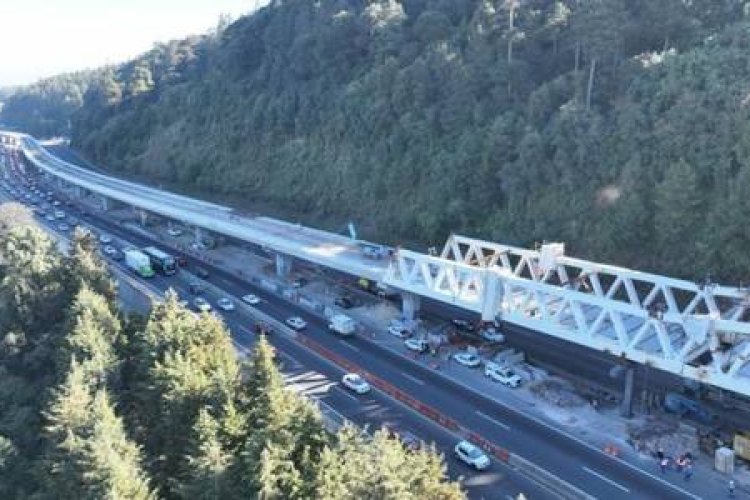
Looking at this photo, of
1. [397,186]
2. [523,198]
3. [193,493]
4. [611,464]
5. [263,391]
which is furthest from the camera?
[397,186]

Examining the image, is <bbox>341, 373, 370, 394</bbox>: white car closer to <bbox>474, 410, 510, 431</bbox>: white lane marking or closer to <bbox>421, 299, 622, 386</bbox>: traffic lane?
<bbox>474, 410, 510, 431</bbox>: white lane marking

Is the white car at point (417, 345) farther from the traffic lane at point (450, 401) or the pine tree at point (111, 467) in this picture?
the pine tree at point (111, 467)

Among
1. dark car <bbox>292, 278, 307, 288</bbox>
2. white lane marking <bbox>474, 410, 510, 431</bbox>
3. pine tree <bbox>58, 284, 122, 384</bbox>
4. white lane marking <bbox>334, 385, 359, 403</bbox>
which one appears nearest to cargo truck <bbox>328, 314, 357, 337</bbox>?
white lane marking <bbox>334, 385, 359, 403</bbox>

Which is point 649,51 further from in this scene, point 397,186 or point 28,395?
point 28,395

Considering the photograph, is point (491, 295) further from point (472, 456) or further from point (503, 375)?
point (472, 456)

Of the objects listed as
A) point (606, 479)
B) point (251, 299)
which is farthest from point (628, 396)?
point (251, 299)

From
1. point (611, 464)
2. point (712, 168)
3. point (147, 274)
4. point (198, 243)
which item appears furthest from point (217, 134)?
point (611, 464)
